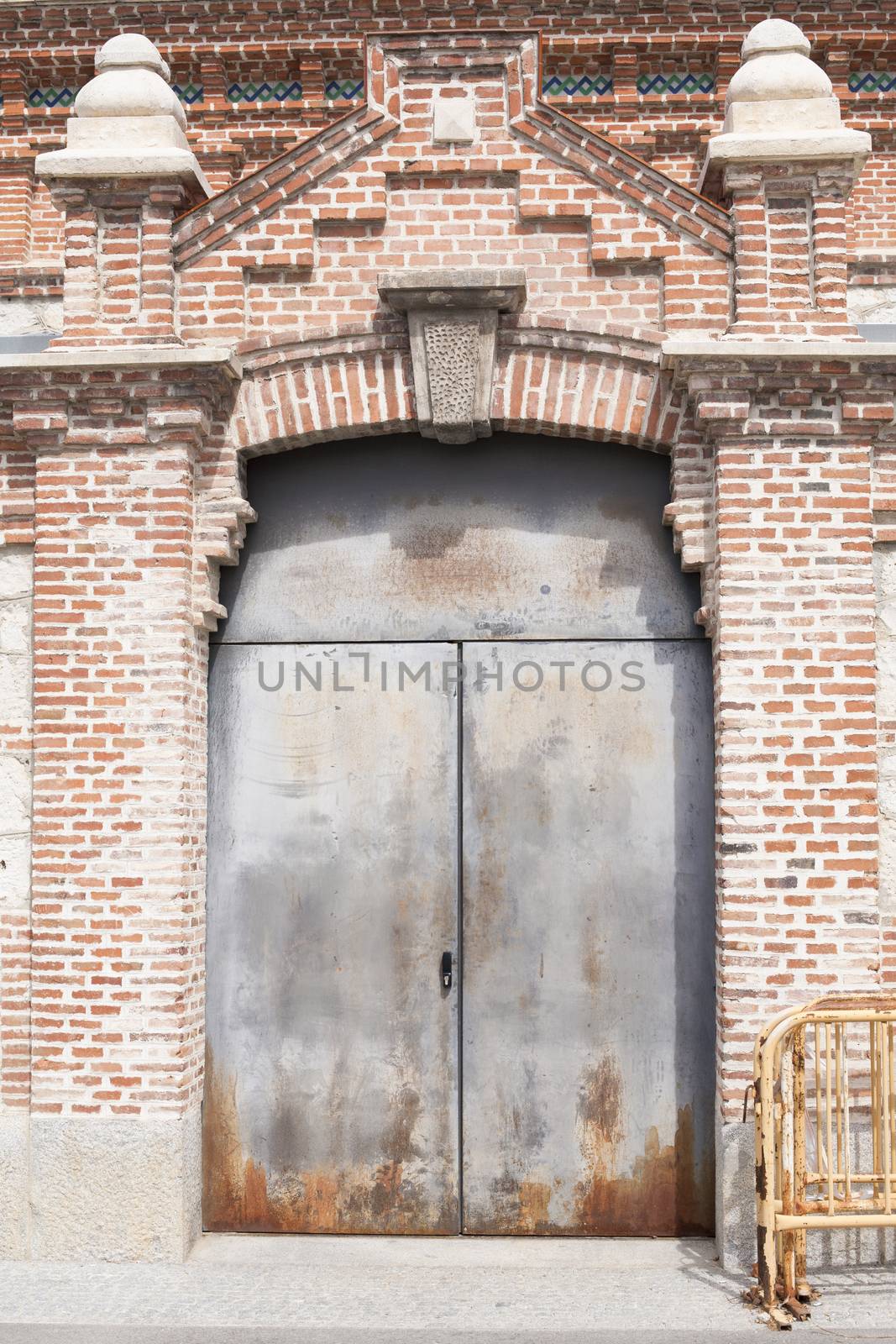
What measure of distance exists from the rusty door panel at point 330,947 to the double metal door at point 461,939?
0.5 inches

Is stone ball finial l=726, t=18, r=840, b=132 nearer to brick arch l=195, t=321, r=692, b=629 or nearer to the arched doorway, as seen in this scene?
brick arch l=195, t=321, r=692, b=629

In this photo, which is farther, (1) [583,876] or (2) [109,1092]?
(1) [583,876]

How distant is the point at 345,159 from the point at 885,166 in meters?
5.02

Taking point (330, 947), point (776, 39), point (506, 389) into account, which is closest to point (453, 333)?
point (506, 389)

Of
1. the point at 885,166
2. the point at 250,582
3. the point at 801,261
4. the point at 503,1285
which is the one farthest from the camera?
the point at 885,166

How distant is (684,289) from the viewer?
21.0ft

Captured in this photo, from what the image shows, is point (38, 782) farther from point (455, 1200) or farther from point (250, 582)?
point (455, 1200)

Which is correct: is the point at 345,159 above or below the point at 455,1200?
above

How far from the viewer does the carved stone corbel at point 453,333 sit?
6.23m

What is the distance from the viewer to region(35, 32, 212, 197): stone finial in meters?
6.36

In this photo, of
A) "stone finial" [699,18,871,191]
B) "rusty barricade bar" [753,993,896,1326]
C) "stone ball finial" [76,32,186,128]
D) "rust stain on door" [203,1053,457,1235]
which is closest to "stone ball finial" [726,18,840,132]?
"stone finial" [699,18,871,191]

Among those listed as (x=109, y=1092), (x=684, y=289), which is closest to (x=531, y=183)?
(x=684, y=289)

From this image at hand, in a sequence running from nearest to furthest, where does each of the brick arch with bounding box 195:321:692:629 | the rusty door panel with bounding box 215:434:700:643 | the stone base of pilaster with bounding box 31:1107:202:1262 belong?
the stone base of pilaster with bounding box 31:1107:202:1262 → the brick arch with bounding box 195:321:692:629 → the rusty door panel with bounding box 215:434:700:643

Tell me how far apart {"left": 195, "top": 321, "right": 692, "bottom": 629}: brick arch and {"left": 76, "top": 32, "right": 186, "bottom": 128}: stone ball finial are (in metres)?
1.36
